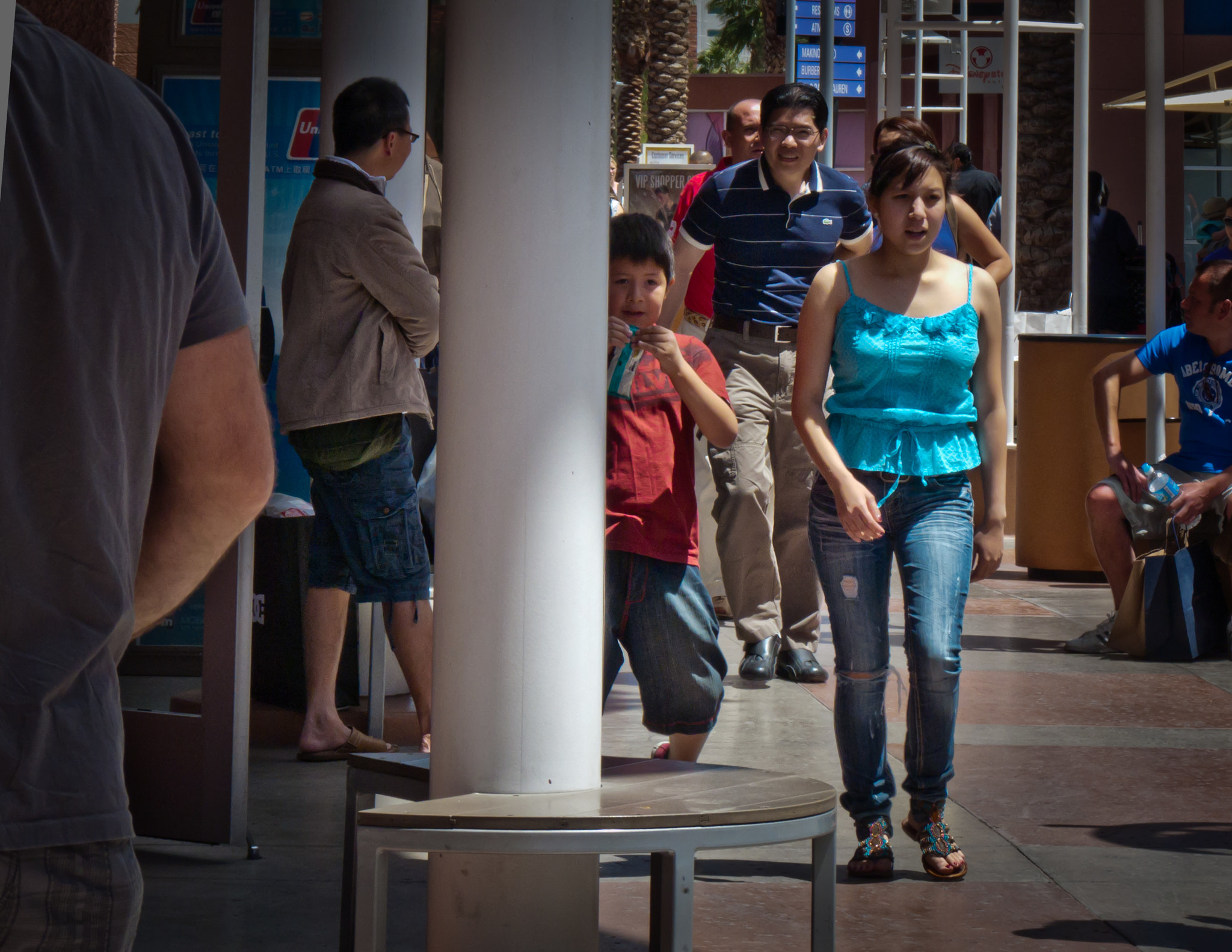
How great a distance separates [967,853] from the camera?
4391 mm

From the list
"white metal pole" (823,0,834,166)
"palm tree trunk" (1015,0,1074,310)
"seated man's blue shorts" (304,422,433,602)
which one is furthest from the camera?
"palm tree trunk" (1015,0,1074,310)

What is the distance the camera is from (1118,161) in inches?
941

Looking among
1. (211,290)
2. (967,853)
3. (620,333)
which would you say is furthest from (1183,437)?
A: (211,290)

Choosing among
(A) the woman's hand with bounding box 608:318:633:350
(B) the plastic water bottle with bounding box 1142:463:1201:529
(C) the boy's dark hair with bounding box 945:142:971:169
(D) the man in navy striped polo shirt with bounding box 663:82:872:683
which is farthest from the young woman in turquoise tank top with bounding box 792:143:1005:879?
(C) the boy's dark hair with bounding box 945:142:971:169

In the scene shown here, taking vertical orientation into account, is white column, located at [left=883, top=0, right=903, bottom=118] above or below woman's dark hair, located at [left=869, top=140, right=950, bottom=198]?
above

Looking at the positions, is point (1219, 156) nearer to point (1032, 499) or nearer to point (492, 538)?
point (1032, 499)

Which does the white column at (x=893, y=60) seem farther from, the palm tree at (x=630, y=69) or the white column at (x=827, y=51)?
the palm tree at (x=630, y=69)

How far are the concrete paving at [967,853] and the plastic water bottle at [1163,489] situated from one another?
38.0 inches

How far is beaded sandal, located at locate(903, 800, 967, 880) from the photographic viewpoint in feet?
13.5

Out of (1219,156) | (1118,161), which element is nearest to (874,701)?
(1118,161)

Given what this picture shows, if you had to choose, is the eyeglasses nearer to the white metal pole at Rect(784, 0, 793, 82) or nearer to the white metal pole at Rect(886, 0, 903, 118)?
the white metal pole at Rect(886, 0, 903, 118)

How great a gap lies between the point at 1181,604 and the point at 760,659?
2.24 meters

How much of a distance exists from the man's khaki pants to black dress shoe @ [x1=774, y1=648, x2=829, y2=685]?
0.14 meters

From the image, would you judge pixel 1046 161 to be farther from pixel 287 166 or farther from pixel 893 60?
pixel 287 166
